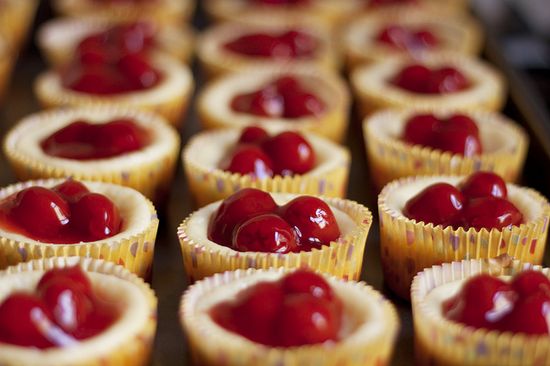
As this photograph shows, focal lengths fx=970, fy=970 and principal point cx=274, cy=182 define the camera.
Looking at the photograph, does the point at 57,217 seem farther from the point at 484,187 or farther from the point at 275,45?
the point at 275,45

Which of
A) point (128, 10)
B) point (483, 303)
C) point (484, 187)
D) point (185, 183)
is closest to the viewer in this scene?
point (483, 303)

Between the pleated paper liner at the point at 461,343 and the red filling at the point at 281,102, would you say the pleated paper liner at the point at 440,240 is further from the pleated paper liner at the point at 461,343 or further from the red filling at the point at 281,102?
the red filling at the point at 281,102

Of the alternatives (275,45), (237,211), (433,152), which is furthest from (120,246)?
(275,45)

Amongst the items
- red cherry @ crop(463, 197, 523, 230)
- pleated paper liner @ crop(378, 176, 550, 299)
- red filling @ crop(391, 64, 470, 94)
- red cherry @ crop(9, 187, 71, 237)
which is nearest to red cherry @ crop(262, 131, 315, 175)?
pleated paper liner @ crop(378, 176, 550, 299)

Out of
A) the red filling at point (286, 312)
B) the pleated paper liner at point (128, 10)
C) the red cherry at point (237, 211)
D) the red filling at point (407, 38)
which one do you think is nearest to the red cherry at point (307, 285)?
the red filling at point (286, 312)

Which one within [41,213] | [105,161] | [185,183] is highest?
[41,213]

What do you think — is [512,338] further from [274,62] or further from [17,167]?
[274,62]
